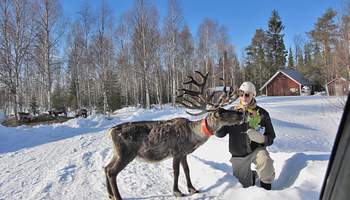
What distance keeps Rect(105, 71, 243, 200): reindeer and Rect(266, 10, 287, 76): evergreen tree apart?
50845 mm

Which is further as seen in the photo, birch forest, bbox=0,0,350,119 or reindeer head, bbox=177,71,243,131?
birch forest, bbox=0,0,350,119

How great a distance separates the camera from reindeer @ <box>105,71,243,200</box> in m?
4.46

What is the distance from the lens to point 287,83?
43594 millimetres

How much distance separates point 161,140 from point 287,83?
41879 millimetres

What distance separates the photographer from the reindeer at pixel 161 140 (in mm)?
4465

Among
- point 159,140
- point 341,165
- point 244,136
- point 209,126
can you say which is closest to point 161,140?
Answer: point 159,140

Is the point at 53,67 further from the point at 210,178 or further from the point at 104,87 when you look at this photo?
the point at 210,178

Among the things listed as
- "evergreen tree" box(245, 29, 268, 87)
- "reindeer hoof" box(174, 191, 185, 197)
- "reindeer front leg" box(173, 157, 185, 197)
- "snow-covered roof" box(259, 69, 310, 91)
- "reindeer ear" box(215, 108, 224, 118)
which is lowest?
"reindeer hoof" box(174, 191, 185, 197)

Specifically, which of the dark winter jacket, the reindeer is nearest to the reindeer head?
the reindeer

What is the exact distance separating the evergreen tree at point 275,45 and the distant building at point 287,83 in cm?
864

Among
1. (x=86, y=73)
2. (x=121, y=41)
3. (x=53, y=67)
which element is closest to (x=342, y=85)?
(x=53, y=67)

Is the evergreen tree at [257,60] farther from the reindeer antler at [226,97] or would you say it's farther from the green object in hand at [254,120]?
the green object in hand at [254,120]

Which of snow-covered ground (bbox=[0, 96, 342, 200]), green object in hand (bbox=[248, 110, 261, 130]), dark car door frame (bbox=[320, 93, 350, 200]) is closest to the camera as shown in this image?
dark car door frame (bbox=[320, 93, 350, 200])

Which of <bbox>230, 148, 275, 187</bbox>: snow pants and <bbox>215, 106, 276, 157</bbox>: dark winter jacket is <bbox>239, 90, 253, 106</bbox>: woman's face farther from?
<bbox>230, 148, 275, 187</bbox>: snow pants
